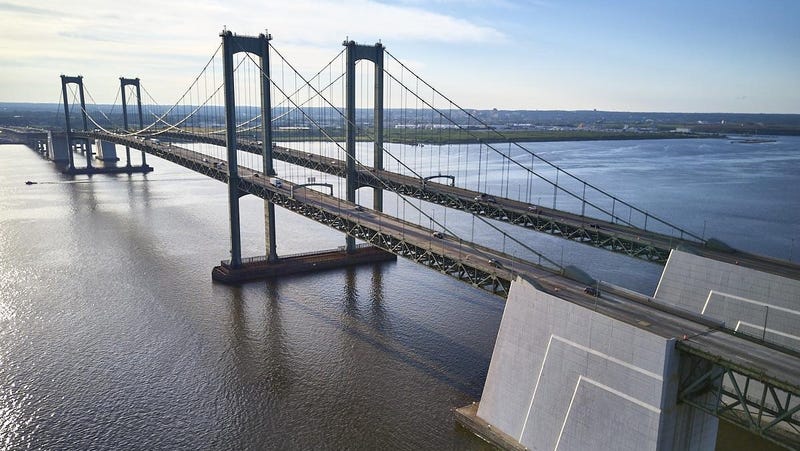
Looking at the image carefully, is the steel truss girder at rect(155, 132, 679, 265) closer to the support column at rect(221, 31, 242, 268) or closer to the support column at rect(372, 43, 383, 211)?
the support column at rect(372, 43, 383, 211)

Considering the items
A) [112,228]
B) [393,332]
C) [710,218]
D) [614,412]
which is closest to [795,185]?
[710,218]

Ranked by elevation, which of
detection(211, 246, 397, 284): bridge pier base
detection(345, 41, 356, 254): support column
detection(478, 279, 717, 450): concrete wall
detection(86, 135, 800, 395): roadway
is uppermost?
detection(345, 41, 356, 254): support column

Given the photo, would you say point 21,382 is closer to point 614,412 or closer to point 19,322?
point 19,322

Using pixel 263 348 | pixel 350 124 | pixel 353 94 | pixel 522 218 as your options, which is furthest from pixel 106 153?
pixel 522 218

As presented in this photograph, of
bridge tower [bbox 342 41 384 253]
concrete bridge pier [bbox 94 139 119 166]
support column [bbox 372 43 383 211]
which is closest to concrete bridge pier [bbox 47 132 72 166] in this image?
concrete bridge pier [bbox 94 139 119 166]

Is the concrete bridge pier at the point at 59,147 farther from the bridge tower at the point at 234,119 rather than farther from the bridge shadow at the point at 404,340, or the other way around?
the bridge shadow at the point at 404,340

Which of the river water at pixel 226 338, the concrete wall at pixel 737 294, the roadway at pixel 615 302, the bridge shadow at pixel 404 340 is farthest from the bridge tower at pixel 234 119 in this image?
the concrete wall at pixel 737 294

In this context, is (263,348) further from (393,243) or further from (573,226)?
(573,226)
